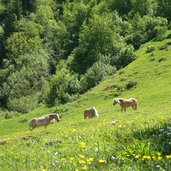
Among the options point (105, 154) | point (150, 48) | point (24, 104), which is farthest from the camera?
point (24, 104)

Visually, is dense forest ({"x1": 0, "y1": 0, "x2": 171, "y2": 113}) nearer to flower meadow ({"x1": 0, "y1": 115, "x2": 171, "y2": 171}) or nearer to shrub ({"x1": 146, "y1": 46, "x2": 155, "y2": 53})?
shrub ({"x1": 146, "y1": 46, "x2": 155, "y2": 53})

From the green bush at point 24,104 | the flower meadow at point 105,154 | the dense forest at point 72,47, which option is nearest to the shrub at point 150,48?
the dense forest at point 72,47

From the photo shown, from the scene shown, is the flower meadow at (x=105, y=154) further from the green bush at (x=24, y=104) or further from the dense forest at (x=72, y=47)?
the green bush at (x=24, y=104)

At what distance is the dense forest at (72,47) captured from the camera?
86750 millimetres

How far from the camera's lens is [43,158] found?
34.8 ft

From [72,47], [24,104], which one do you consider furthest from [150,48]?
[72,47]

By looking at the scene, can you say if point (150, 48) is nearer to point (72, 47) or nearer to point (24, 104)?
point (24, 104)

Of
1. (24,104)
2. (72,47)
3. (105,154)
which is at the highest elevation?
(105,154)

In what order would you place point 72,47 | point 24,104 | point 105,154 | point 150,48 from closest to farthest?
point 105,154 → point 150,48 → point 24,104 → point 72,47

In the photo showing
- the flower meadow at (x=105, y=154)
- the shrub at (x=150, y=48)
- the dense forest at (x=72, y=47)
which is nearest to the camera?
the flower meadow at (x=105, y=154)

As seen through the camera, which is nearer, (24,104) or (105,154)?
(105,154)

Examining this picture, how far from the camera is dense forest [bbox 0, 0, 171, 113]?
86.8 meters

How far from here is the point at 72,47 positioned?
387 feet

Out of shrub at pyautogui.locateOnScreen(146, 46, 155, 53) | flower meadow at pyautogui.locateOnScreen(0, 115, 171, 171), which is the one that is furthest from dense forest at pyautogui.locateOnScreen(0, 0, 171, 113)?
flower meadow at pyautogui.locateOnScreen(0, 115, 171, 171)
